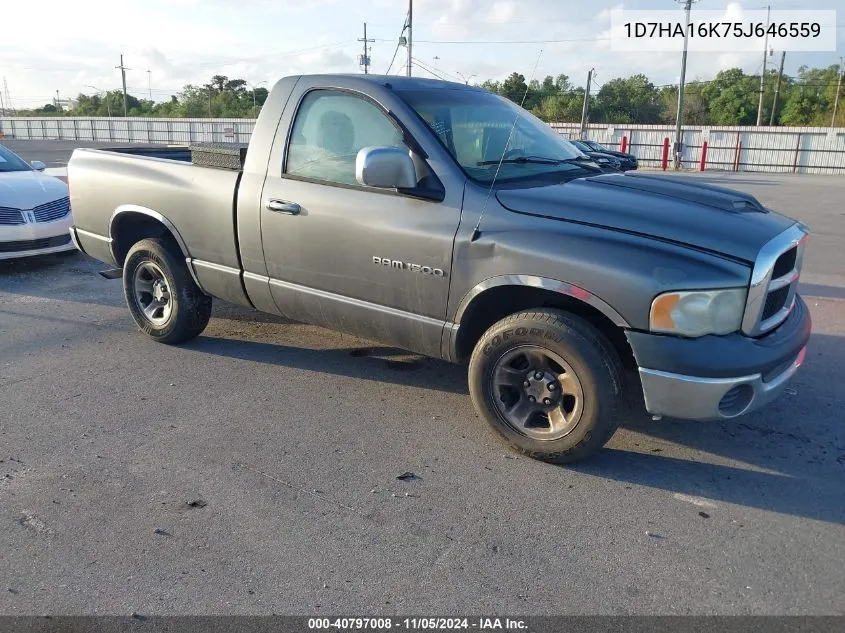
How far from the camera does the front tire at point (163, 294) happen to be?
16.5 ft

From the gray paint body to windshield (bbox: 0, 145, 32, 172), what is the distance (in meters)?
4.80

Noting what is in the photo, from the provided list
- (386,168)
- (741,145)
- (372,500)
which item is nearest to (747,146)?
(741,145)

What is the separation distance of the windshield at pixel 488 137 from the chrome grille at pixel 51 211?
5733 mm

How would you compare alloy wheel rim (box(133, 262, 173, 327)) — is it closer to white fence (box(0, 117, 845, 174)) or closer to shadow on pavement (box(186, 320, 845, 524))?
shadow on pavement (box(186, 320, 845, 524))

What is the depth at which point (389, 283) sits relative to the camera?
384 centimetres

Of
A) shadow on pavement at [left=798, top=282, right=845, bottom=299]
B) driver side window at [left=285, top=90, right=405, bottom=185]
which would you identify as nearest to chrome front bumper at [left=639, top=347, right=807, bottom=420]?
driver side window at [left=285, top=90, right=405, bottom=185]

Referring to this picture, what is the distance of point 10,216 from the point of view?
24.7 ft

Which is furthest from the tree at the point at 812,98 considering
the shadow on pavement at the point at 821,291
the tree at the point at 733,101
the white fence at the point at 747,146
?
the shadow on pavement at the point at 821,291

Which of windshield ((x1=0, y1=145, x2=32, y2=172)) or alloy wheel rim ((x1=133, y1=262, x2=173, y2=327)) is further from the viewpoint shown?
windshield ((x1=0, y1=145, x2=32, y2=172))

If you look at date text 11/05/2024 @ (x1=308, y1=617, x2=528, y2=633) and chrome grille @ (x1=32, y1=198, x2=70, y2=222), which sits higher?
chrome grille @ (x1=32, y1=198, x2=70, y2=222)

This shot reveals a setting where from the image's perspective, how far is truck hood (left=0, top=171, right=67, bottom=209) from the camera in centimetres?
769

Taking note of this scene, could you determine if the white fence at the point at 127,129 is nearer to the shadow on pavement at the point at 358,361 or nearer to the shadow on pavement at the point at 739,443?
the shadow on pavement at the point at 358,361

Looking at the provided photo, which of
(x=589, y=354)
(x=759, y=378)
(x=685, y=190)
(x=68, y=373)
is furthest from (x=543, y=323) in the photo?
(x=68, y=373)

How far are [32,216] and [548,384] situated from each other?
678 cm
